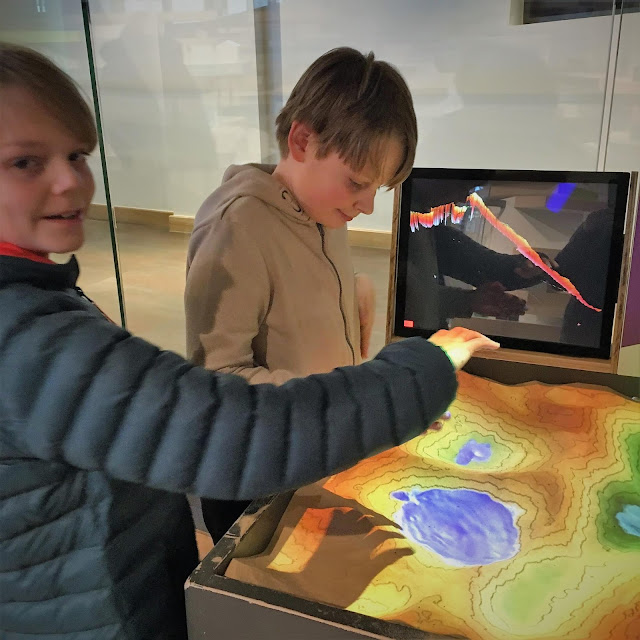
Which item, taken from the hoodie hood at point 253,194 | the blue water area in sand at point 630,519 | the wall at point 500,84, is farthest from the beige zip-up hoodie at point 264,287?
the wall at point 500,84

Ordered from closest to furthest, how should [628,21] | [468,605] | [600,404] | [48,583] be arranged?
[48,583]
[468,605]
[600,404]
[628,21]

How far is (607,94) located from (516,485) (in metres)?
0.89

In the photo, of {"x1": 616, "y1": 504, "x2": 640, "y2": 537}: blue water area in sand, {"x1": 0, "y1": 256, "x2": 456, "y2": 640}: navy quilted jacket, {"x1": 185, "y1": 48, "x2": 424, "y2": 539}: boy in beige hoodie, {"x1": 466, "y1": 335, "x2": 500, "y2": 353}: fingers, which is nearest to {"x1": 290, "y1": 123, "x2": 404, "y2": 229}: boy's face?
{"x1": 185, "y1": 48, "x2": 424, "y2": 539}: boy in beige hoodie

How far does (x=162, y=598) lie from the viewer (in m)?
0.54

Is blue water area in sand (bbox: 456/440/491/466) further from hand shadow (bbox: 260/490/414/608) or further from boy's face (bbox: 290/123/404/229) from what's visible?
boy's face (bbox: 290/123/404/229)

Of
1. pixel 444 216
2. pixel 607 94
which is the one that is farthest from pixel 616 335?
pixel 607 94

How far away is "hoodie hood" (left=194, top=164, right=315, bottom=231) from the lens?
29.7 inches

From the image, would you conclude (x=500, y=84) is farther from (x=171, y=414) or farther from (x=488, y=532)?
(x=171, y=414)

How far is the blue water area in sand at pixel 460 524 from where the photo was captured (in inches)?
26.8

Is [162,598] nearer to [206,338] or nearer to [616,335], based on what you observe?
[206,338]

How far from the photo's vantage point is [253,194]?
0.75 metres

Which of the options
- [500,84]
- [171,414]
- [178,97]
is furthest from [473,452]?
[178,97]

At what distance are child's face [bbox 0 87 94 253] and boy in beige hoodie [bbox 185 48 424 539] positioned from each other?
0.25 metres

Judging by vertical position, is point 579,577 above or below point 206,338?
below
